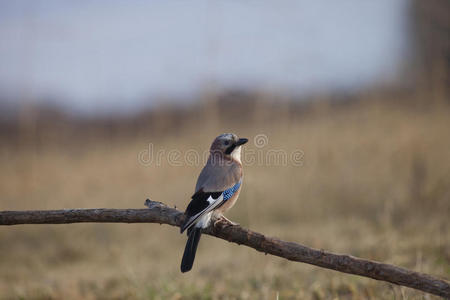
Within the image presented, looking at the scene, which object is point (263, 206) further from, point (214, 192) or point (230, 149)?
point (214, 192)

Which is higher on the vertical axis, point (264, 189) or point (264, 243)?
point (264, 243)

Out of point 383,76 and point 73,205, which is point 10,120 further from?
point 383,76

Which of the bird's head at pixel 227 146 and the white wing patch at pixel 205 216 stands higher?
the bird's head at pixel 227 146

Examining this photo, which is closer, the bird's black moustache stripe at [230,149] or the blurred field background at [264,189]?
the bird's black moustache stripe at [230,149]

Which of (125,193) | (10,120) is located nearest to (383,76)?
(125,193)

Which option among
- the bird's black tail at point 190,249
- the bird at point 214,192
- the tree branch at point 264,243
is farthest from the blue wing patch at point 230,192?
the bird's black tail at point 190,249

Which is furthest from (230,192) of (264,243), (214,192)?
(264,243)

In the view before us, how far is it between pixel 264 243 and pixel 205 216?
741 millimetres

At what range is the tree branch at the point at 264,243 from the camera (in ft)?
8.51

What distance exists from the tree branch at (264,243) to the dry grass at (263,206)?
109cm

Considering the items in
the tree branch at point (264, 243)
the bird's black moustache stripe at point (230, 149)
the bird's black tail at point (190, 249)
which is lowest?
the bird's black tail at point (190, 249)

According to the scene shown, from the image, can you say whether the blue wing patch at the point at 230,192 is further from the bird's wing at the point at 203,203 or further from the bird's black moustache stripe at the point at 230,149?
the bird's black moustache stripe at the point at 230,149

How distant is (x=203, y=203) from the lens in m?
3.55

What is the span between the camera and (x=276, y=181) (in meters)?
9.54
